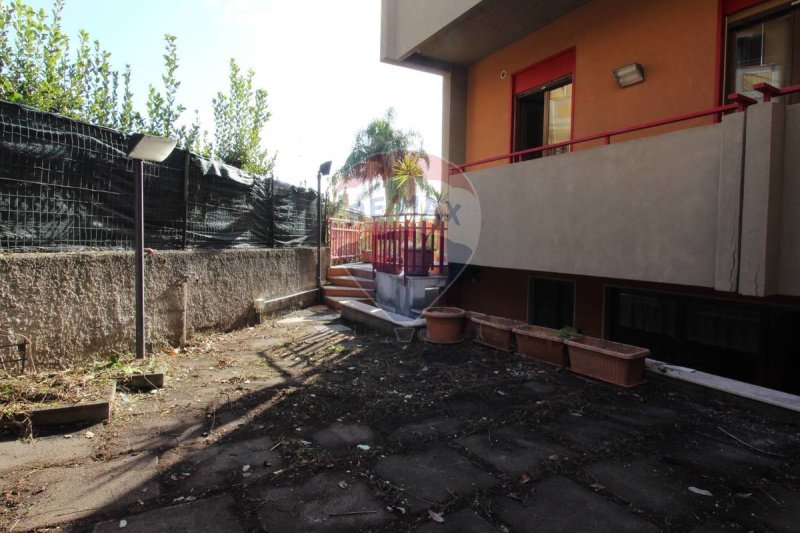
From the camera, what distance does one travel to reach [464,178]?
6.79 metres

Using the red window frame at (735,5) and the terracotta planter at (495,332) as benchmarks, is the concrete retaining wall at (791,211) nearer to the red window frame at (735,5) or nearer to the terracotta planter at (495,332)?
the red window frame at (735,5)

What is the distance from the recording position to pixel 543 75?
702 cm

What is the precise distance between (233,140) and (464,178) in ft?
18.5

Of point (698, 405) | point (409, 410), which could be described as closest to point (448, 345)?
point (409, 410)

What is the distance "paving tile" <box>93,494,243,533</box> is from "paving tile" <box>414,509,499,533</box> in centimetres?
102

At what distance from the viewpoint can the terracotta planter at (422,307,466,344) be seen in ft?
20.8

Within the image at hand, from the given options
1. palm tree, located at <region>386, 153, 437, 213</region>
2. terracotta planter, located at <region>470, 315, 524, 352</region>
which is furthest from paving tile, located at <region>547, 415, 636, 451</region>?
palm tree, located at <region>386, 153, 437, 213</region>

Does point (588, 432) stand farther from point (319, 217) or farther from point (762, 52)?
point (319, 217)

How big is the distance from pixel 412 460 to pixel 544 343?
2912mm

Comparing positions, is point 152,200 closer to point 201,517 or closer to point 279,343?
point 279,343

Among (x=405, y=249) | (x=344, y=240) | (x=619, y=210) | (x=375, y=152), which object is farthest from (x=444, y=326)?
(x=375, y=152)

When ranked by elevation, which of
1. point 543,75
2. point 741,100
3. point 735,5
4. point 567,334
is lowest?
point 567,334

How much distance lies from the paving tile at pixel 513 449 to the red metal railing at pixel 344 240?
26.3 ft

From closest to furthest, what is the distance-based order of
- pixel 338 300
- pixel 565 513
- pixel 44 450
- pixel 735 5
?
pixel 565 513 → pixel 44 450 → pixel 735 5 → pixel 338 300
